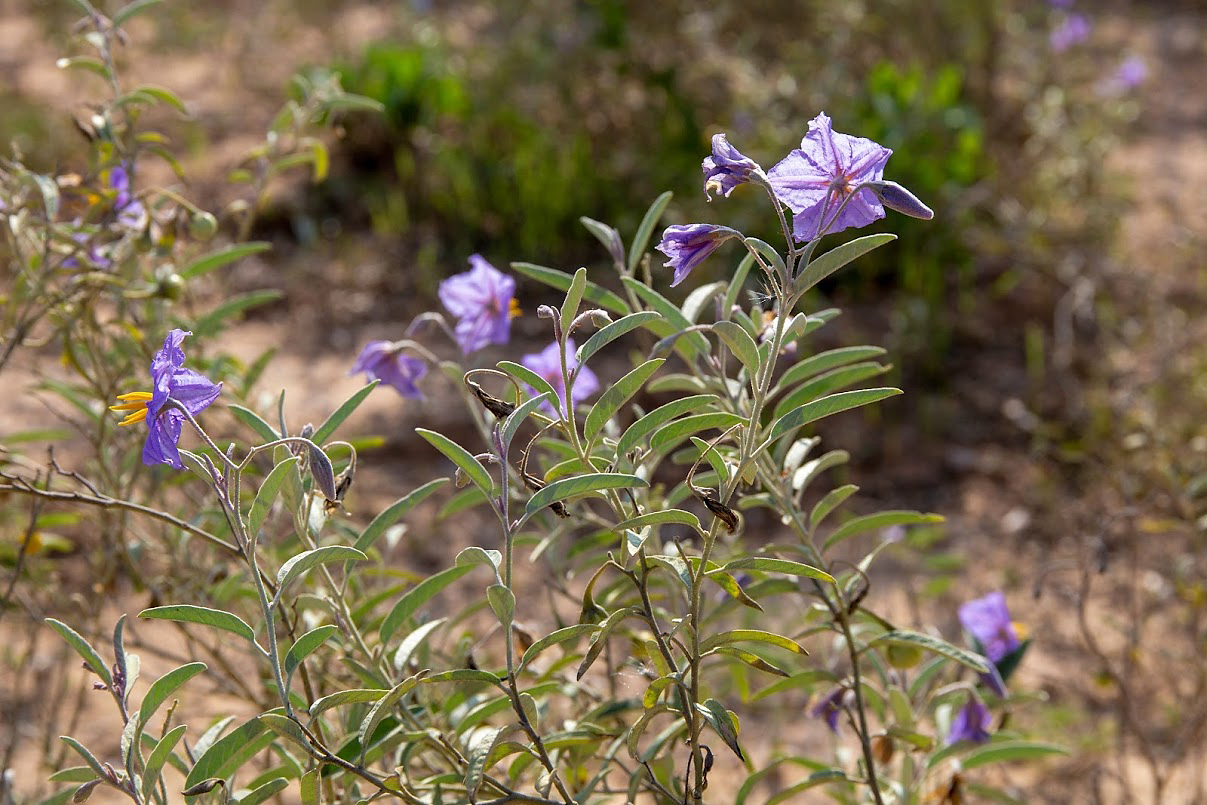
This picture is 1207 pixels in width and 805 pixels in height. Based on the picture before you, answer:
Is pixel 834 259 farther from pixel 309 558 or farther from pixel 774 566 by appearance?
pixel 309 558

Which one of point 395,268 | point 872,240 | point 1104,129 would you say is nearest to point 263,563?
point 872,240

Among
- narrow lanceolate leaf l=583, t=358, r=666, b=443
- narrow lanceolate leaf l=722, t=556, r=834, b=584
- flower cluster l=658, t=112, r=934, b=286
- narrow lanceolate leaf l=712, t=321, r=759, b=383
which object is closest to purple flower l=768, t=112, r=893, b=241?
flower cluster l=658, t=112, r=934, b=286

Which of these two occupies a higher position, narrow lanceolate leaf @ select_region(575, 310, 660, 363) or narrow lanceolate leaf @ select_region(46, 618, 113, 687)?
narrow lanceolate leaf @ select_region(575, 310, 660, 363)

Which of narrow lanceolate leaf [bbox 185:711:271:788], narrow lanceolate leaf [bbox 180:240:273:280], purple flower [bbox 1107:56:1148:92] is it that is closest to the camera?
Result: narrow lanceolate leaf [bbox 185:711:271:788]

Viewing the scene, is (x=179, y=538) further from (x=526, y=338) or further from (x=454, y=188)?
(x=454, y=188)

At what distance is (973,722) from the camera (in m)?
1.60

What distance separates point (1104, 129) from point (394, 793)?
4132 millimetres

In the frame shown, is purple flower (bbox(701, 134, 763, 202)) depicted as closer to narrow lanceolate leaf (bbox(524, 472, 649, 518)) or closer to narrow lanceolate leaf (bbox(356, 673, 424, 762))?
narrow lanceolate leaf (bbox(524, 472, 649, 518))

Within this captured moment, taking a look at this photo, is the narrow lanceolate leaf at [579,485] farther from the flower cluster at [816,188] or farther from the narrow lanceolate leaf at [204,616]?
the narrow lanceolate leaf at [204,616]

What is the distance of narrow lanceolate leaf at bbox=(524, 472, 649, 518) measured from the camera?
41.9 inches

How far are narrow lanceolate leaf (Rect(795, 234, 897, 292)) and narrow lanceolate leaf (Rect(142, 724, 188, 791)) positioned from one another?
0.69 metres

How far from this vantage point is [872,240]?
100cm

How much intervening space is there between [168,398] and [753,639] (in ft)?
1.99

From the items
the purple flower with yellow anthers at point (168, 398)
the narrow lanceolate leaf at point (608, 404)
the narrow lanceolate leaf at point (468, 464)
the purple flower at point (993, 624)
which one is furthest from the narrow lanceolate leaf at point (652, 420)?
the purple flower at point (993, 624)
